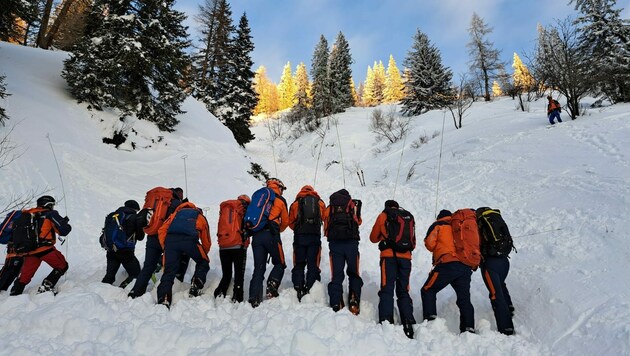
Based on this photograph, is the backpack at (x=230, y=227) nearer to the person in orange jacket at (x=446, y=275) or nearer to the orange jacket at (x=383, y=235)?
the orange jacket at (x=383, y=235)

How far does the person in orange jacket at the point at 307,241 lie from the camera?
536 centimetres

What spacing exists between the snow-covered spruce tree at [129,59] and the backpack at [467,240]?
12.0 metres

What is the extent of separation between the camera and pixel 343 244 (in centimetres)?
513

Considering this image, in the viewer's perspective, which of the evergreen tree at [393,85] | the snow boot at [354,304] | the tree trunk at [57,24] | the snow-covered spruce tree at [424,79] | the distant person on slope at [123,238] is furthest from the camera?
the evergreen tree at [393,85]

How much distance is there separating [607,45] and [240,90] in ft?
74.1

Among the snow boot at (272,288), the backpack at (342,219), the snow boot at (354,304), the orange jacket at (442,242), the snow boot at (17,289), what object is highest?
the backpack at (342,219)

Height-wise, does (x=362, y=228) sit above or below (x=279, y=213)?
below

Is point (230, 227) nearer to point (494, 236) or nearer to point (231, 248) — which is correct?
point (231, 248)

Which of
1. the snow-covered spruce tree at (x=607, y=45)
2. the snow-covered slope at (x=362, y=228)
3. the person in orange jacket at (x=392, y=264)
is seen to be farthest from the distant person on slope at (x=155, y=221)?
the snow-covered spruce tree at (x=607, y=45)

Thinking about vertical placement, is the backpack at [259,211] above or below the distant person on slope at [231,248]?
above

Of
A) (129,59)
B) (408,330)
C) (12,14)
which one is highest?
(12,14)

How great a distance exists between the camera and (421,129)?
76.3 ft

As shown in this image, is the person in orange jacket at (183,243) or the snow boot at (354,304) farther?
the person in orange jacket at (183,243)

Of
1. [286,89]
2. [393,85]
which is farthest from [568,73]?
[286,89]
